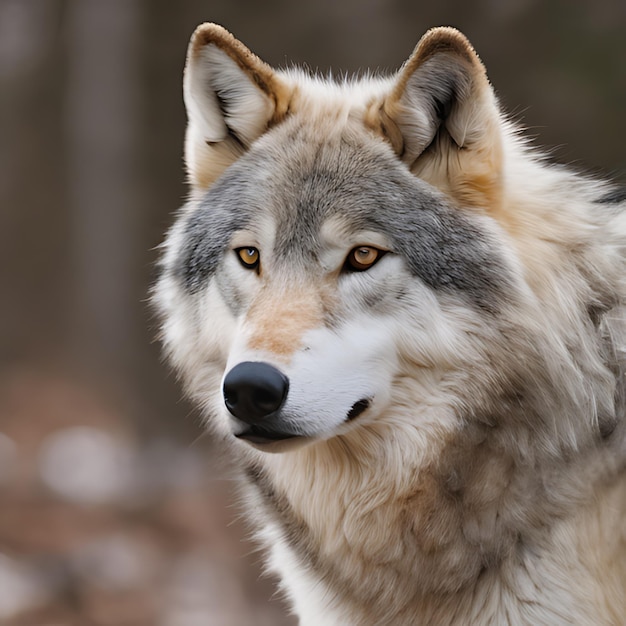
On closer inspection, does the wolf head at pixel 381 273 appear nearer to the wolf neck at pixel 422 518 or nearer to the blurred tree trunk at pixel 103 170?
the wolf neck at pixel 422 518

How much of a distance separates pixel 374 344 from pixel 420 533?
649 millimetres

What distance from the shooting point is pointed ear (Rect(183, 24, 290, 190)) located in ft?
9.49

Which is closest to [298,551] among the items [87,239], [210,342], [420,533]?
[420,533]

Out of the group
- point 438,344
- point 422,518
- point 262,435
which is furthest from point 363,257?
point 422,518

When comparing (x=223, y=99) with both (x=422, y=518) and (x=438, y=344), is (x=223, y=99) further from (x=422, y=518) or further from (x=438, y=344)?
(x=422, y=518)

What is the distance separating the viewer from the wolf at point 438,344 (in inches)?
100

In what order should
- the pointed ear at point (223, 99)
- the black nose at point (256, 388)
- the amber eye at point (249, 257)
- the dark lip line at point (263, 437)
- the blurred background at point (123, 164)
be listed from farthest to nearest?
the blurred background at point (123, 164), the pointed ear at point (223, 99), the amber eye at point (249, 257), the dark lip line at point (263, 437), the black nose at point (256, 388)

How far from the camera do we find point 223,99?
121 inches

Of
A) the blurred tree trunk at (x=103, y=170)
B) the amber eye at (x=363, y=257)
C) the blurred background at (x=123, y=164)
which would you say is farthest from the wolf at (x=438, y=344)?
the blurred tree trunk at (x=103, y=170)

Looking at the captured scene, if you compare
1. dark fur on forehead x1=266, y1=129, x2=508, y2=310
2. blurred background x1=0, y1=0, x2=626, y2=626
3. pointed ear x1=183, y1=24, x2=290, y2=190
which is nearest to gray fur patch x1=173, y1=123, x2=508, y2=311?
dark fur on forehead x1=266, y1=129, x2=508, y2=310

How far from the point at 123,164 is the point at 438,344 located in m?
7.15

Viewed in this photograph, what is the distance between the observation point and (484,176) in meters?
2.69

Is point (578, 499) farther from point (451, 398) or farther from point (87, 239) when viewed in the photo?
point (87, 239)

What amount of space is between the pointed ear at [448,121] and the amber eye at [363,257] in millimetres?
337
